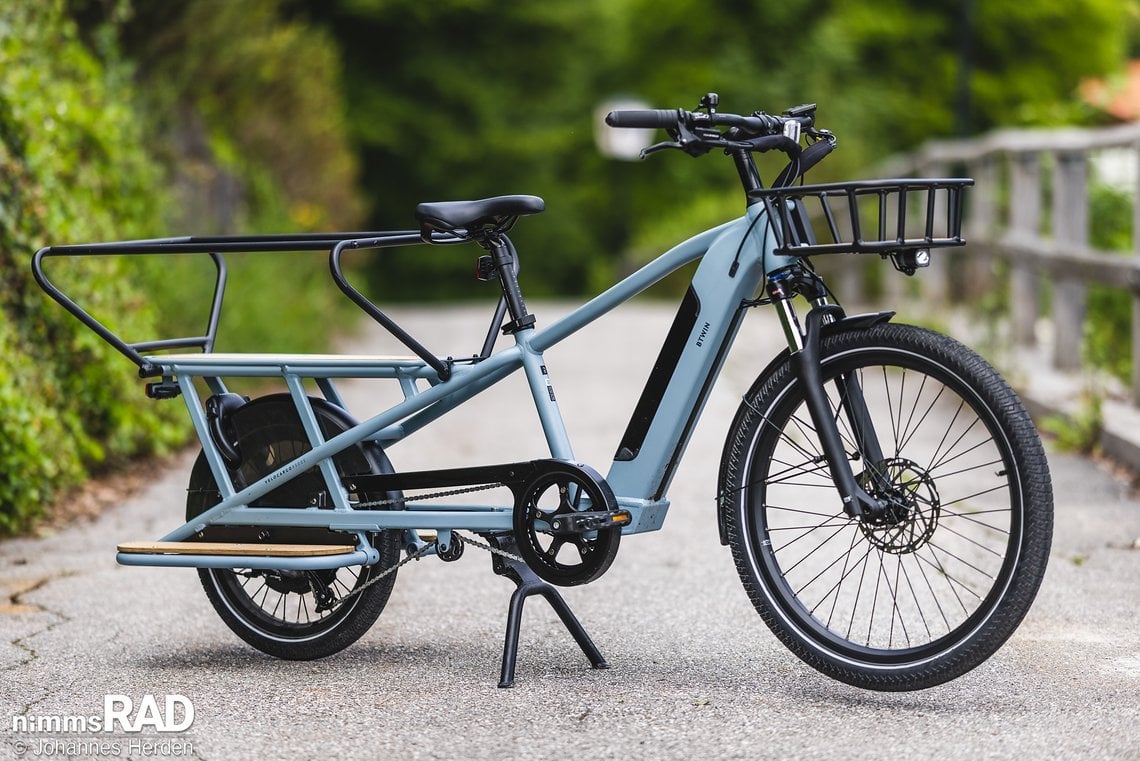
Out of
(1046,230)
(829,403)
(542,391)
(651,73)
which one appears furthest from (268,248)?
(651,73)

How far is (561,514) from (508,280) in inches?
25.3

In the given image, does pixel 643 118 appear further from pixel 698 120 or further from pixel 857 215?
pixel 857 215

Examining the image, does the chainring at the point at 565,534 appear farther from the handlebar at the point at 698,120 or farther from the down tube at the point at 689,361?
the handlebar at the point at 698,120

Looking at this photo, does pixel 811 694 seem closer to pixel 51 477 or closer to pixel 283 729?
pixel 283 729

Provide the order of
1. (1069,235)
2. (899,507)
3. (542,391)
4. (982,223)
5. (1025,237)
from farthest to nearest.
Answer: (982,223) → (1025,237) → (1069,235) → (542,391) → (899,507)

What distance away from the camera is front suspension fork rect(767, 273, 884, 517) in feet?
12.6

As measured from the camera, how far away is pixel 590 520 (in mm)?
4016

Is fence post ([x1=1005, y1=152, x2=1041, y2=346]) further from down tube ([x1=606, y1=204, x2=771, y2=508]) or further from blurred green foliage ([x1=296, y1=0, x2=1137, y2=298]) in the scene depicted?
blurred green foliage ([x1=296, y1=0, x2=1137, y2=298])

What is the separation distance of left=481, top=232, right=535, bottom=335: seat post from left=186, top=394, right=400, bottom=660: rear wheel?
0.56m

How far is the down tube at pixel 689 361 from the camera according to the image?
401cm

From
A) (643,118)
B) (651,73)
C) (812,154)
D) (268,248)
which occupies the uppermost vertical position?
(651,73)
